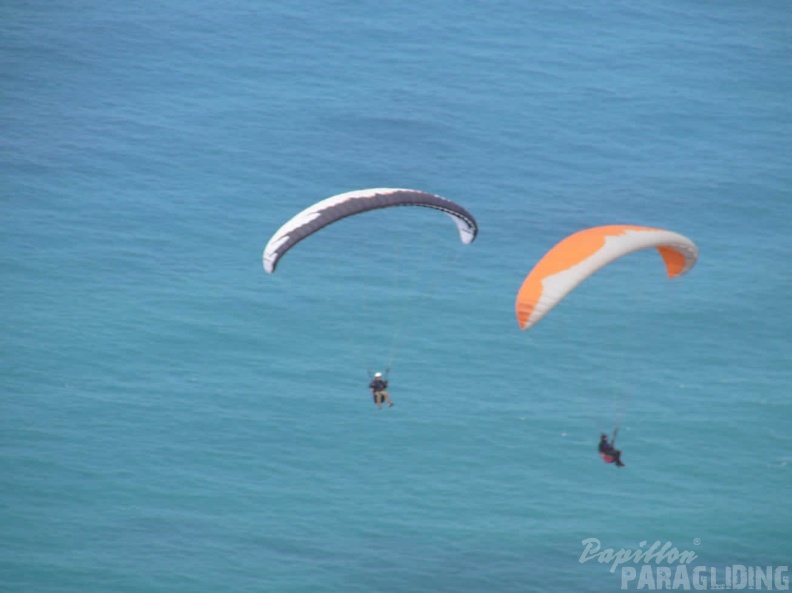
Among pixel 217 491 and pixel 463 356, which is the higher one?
pixel 463 356

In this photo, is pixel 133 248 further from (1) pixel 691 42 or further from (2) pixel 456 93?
(1) pixel 691 42

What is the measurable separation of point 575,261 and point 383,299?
35616 millimetres

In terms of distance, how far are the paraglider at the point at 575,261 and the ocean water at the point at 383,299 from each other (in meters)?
21.0

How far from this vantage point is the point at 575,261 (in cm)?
4891

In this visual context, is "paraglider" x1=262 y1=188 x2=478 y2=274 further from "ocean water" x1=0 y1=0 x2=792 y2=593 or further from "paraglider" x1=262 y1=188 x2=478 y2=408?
"ocean water" x1=0 y1=0 x2=792 y2=593

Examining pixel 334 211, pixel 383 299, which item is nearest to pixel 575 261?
pixel 334 211

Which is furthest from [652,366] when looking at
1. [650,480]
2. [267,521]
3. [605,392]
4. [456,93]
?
[456,93]

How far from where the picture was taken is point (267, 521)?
6981cm

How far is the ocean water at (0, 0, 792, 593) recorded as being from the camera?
6962cm

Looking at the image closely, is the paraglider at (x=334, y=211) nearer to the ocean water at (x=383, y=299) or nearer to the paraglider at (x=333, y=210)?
the paraglider at (x=333, y=210)

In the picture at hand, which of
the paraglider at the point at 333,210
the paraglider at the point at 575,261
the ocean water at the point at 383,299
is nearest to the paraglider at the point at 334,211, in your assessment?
the paraglider at the point at 333,210

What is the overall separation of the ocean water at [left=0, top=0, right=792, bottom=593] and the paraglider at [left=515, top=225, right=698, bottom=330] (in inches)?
828

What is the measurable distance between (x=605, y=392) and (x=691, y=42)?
35.9 meters

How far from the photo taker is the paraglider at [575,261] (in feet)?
157
